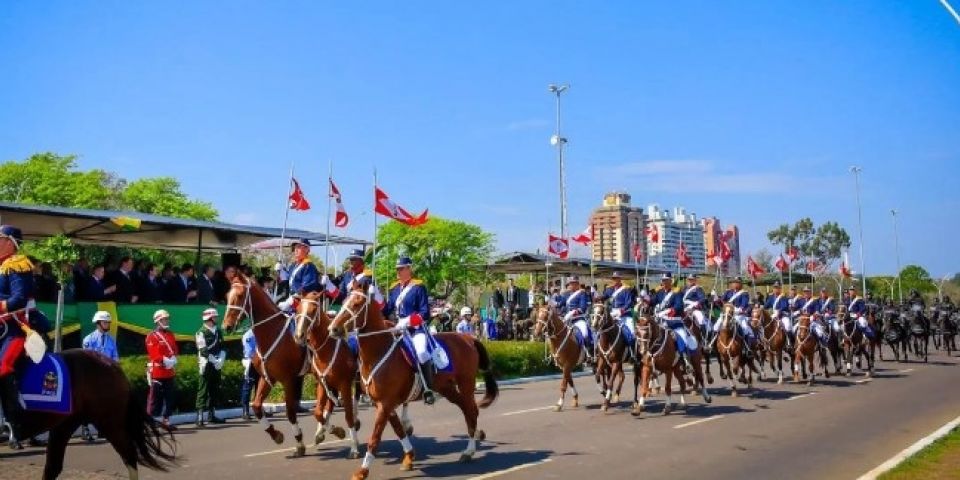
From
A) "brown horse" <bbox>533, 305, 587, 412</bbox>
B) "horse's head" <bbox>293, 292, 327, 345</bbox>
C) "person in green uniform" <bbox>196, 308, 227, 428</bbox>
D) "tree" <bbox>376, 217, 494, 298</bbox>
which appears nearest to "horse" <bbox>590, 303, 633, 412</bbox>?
"brown horse" <bbox>533, 305, 587, 412</bbox>

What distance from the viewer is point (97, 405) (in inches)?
356

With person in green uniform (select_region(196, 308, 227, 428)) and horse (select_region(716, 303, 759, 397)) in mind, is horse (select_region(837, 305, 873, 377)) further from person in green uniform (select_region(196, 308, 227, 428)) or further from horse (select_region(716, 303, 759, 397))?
person in green uniform (select_region(196, 308, 227, 428))

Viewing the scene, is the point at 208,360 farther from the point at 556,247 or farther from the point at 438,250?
the point at 438,250

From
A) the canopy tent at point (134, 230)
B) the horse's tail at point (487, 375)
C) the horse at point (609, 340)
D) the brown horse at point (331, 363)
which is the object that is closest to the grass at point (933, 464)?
the horse's tail at point (487, 375)

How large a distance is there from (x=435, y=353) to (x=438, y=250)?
63.8m

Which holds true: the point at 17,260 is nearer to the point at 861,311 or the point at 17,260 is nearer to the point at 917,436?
the point at 917,436

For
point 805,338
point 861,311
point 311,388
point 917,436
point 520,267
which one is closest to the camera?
point 917,436

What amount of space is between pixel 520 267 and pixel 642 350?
953 inches

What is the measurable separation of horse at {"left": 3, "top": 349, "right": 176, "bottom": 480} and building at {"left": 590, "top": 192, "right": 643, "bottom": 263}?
11156cm

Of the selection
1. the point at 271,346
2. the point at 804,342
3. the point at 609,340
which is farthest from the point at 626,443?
the point at 804,342

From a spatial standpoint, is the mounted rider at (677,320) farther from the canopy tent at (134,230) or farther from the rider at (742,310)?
the canopy tent at (134,230)

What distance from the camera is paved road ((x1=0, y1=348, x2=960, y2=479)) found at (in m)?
11.2

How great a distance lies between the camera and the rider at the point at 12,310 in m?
8.48

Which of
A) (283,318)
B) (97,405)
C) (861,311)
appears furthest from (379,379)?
(861,311)
